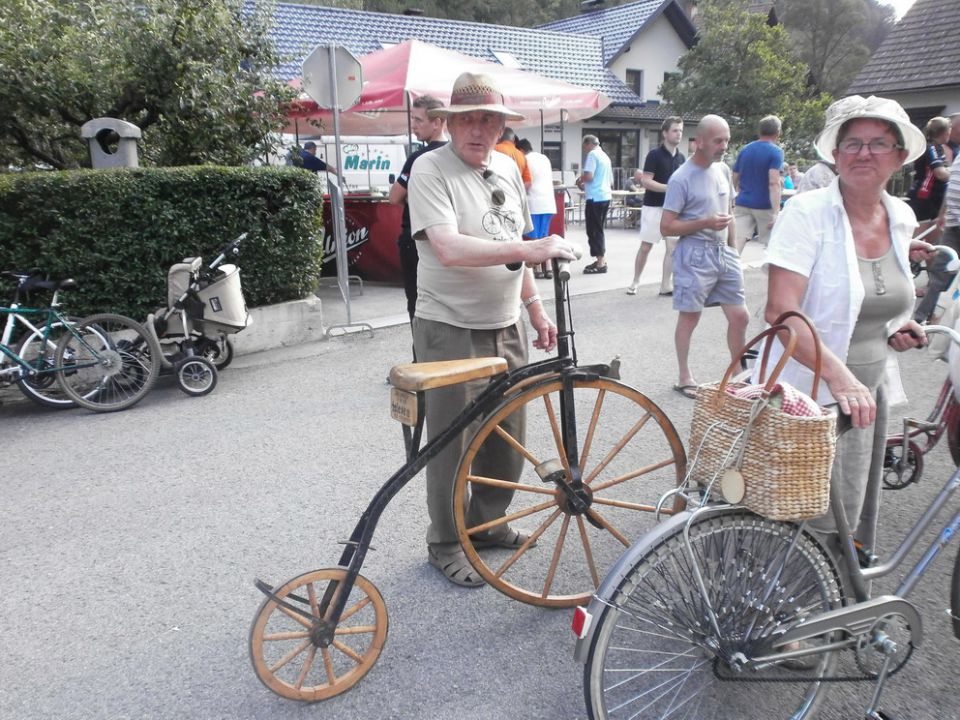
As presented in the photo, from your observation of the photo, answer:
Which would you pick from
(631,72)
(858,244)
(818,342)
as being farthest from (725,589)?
(631,72)

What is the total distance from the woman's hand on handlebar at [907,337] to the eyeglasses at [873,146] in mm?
569

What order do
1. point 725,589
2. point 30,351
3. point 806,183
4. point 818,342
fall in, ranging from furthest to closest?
point 806,183 → point 30,351 → point 725,589 → point 818,342

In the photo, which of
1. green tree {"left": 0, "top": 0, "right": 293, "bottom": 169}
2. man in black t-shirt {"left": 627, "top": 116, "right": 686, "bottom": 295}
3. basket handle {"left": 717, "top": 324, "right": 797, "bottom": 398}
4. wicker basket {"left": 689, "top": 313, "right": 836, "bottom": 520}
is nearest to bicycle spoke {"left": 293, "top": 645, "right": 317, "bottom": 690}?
wicker basket {"left": 689, "top": 313, "right": 836, "bottom": 520}

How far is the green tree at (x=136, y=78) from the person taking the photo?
719 centimetres

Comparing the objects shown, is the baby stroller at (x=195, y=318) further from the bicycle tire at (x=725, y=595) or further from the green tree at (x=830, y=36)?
the green tree at (x=830, y=36)

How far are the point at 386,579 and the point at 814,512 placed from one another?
1.88m

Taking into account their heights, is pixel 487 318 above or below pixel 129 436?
→ above

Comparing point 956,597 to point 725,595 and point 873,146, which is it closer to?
point 725,595

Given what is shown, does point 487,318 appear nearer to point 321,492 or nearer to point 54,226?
point 321,492

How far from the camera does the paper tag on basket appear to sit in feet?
6.43

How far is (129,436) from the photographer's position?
16.7 feet

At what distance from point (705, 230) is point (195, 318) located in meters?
3.88

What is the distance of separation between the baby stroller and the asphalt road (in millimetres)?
239

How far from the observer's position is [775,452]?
1.90 m
